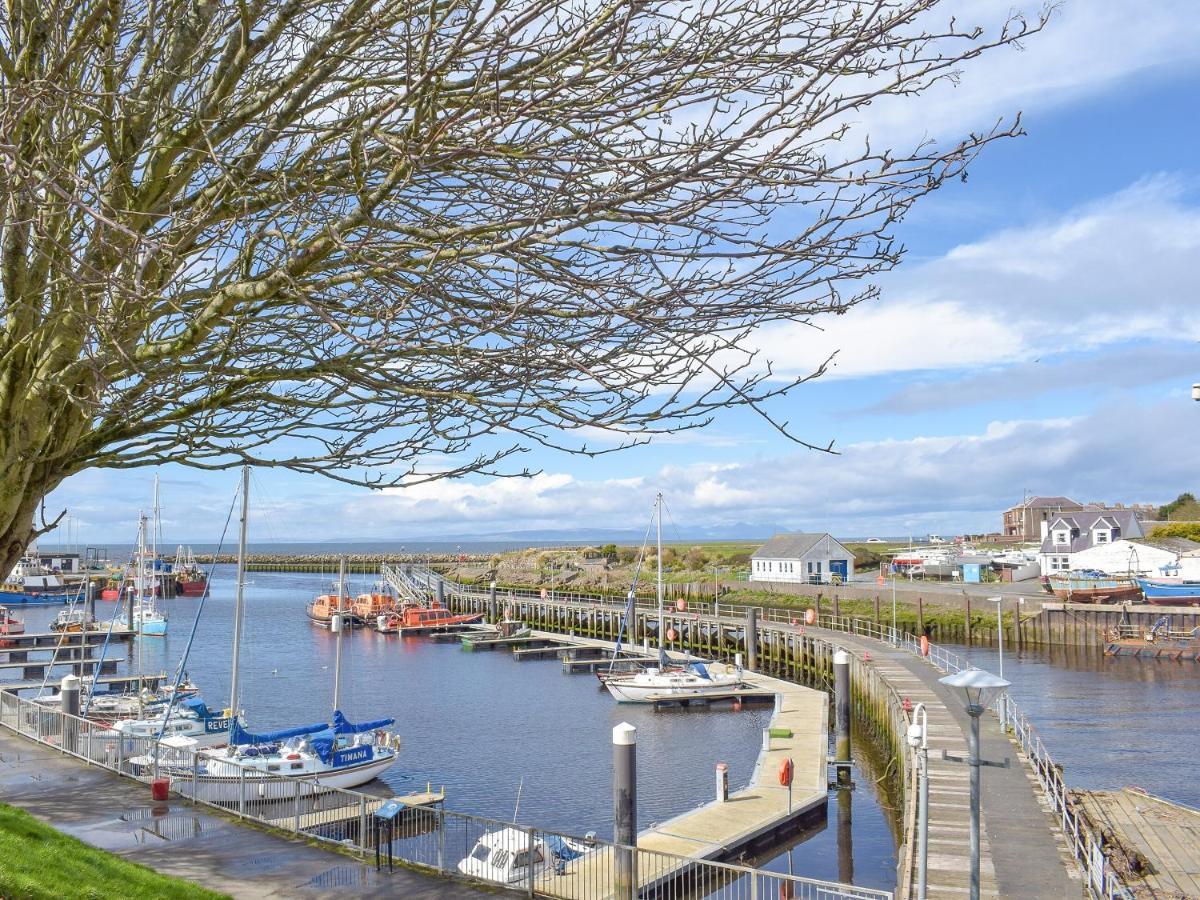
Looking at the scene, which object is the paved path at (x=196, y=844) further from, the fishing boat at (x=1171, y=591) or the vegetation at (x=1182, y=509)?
the vegetation at (x=1182, y=509)

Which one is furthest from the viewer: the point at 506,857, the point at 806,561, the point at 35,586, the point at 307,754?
the point at 35,586

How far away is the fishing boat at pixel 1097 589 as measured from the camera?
62656 mm

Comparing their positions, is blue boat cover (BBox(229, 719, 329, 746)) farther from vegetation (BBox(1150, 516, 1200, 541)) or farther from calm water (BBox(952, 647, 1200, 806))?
vegetation (BBox(1150, 516, 1200, 541))

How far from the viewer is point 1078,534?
8306 centimetres

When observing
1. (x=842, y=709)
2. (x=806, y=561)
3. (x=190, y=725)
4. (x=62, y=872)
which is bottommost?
(x=190, y=725)

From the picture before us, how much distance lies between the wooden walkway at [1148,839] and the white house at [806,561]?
5594cm

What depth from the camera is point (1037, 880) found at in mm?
14031

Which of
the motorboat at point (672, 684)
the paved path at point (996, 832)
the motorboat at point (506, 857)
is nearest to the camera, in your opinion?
the paved path at point (996, 832)

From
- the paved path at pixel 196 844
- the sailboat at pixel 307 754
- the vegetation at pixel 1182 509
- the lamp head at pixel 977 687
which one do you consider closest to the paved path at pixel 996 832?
the lamp head at pixel 977 687

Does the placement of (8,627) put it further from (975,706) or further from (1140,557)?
(1140,557)

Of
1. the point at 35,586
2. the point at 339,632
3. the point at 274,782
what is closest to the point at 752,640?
the point at 339,632

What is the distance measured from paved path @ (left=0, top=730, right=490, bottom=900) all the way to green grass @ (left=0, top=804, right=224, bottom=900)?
1108 mm

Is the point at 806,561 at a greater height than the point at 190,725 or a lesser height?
greater

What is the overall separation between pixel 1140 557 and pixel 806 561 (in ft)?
80.2
